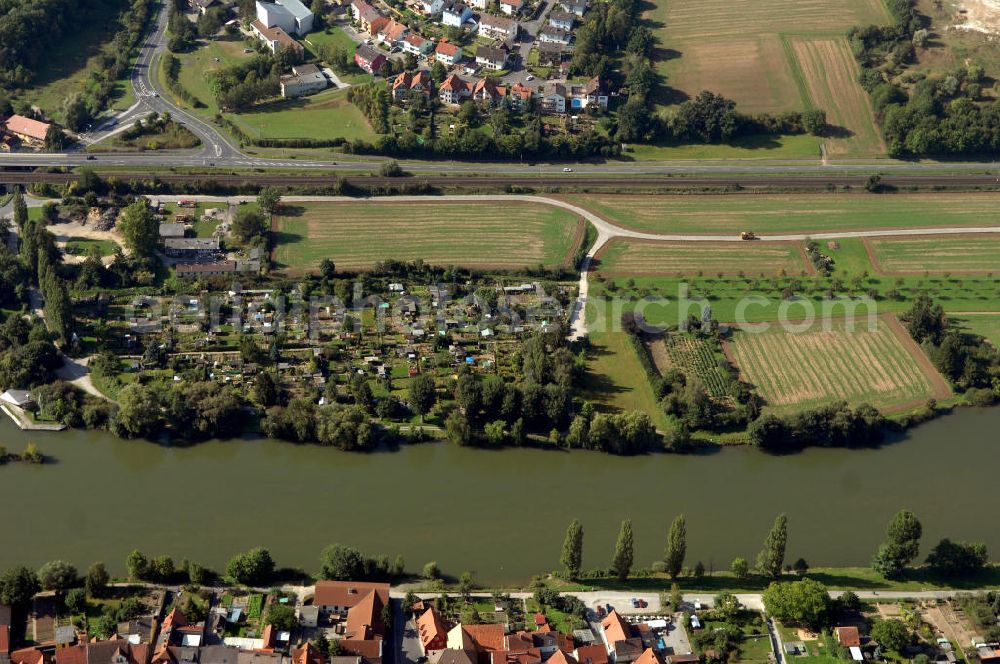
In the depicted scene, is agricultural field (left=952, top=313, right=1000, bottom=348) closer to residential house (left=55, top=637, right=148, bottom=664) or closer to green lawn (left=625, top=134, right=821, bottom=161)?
green lawn (left=625, top=134, right=821, bottom=161)

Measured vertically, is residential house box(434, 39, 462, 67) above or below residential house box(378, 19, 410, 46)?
below

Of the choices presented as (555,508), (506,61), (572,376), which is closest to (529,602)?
(555,508)

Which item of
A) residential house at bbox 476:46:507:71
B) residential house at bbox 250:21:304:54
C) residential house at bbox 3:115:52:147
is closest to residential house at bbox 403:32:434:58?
residential house at bbox 476:46:507:71

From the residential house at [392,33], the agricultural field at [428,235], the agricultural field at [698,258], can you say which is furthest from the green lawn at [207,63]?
the agricultural field at [698,258]

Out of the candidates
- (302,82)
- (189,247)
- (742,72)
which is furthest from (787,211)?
(189,247)

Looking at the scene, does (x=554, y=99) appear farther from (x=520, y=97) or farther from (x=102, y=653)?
(x=102, y=653)

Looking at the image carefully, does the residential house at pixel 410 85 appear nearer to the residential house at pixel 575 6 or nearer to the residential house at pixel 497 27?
the residential house at pixel 497 27

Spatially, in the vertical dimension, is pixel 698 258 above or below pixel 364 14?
below
